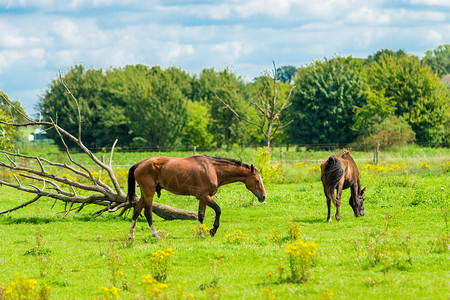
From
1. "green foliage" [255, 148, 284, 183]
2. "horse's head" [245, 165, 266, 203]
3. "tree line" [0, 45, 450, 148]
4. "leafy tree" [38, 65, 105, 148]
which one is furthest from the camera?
"leafy tree" [38, 65, 105, 148]

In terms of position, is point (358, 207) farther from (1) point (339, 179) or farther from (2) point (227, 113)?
(2) point (227, 113)

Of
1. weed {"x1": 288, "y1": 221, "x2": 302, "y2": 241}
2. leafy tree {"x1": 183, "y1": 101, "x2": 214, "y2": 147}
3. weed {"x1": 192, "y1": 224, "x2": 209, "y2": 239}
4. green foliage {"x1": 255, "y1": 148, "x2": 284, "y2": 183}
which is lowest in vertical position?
weed {"x1": 192, "y1": 224, "x2": 209, "y2": 239}

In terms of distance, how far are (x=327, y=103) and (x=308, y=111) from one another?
6.67 ft

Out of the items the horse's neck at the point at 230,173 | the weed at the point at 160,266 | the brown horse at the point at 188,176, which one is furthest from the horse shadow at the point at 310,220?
the weed at the point at 160,266

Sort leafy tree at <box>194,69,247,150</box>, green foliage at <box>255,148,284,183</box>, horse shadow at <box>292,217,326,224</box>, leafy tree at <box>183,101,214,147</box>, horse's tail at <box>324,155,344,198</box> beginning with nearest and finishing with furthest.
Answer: horse's tail at <box>324,155,344,198</box> → horse shadow at <box>292,217,326,224</box> → green foliage at <box>255,148,284,183</box> → leafy tree at <box>194,69,247,150</box> → leafy tree at <box>183,101,214,147</box>

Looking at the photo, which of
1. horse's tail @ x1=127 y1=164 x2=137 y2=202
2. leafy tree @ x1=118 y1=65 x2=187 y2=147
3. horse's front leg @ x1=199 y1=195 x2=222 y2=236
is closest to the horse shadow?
horse's front leg @ x1=199 y1=195 x2=222 y2=236

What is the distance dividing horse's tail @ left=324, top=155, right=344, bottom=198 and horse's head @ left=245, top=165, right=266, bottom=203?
2.40 metres

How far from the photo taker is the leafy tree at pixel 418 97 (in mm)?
50250

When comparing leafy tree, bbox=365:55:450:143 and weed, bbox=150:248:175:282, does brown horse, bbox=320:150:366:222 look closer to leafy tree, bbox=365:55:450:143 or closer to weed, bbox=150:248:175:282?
weed, bbox=150:248:175:282

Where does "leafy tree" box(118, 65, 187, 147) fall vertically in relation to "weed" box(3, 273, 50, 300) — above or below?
above

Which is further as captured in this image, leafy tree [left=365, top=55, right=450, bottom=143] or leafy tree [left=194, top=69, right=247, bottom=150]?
leafy tree [left=194, top=69, right=247, bottom=150]

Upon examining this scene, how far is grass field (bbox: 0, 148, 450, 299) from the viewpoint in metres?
7.77

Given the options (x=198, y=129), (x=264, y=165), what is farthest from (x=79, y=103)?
(x=264, y=165)

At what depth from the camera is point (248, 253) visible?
10383 millimetres
